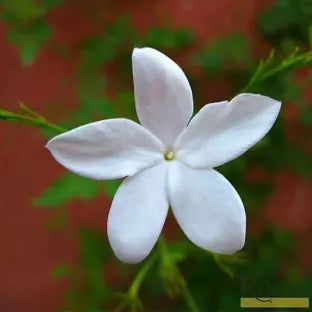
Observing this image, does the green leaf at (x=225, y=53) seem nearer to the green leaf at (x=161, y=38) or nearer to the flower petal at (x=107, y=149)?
the green leaf at (x=161, y=38)

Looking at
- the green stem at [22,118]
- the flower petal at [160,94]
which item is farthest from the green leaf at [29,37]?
the flower petal at [160,94]

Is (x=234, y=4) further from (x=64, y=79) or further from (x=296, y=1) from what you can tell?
(x=64, y=79)

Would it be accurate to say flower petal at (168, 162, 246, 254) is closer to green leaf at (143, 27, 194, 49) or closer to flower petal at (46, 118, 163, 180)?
flower petal at (46, 118, 163, 180)

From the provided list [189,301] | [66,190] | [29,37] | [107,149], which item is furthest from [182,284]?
[29,37]

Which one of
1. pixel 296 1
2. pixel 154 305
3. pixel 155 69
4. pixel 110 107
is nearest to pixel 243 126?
pixel 155 69

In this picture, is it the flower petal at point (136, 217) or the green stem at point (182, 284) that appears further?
the green stem at point (182, 284)

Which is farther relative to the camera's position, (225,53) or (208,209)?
(225,53)

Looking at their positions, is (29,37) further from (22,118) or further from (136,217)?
(136,217)
